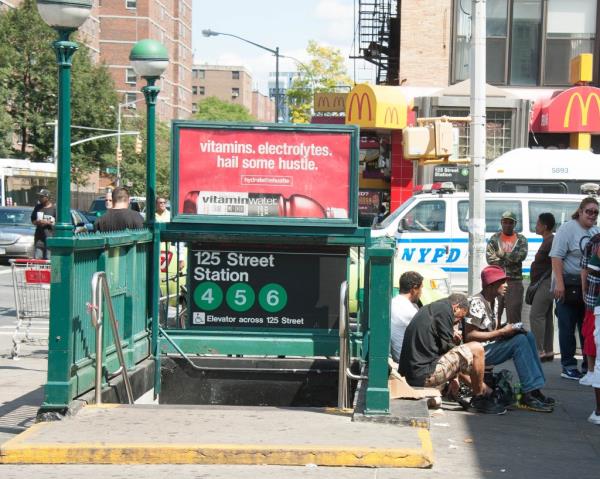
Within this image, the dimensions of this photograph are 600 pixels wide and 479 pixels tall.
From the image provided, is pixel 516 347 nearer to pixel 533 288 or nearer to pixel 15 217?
pixel 533 288

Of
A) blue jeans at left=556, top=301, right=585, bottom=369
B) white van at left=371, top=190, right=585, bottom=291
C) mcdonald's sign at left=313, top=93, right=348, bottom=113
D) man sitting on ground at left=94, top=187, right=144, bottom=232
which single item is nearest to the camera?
blue jeans at left=556, top=301, right=585, bottom=369

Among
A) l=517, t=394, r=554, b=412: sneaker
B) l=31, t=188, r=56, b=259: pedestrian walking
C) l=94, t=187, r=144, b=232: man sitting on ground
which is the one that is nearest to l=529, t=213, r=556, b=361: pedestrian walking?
l=517, t=394, r=554, b=412: sneaker

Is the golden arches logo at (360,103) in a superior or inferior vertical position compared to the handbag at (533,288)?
superior

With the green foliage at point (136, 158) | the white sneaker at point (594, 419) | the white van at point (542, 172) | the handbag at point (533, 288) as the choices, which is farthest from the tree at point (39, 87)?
the white sneaker at point (594, 419)

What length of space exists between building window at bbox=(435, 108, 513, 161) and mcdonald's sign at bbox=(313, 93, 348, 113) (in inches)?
347

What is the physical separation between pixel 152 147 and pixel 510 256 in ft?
17.8

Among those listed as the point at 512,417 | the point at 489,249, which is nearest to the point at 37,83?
the point at 489,249

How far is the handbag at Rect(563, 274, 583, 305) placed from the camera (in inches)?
434

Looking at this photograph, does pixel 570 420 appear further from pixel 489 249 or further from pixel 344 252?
pixel 489 249

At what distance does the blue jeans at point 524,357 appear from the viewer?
9.10m

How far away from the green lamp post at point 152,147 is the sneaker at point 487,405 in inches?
118

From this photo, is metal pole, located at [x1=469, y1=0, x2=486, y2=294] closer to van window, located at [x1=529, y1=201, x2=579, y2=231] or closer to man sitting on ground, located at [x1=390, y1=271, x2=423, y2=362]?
man sitting on ground, located at [x1=390, y1=271, x2=423, y2=362]

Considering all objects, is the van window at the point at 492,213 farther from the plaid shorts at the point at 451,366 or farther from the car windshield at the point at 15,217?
the car windshield at the point at 15,217

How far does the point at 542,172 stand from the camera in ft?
67.8
